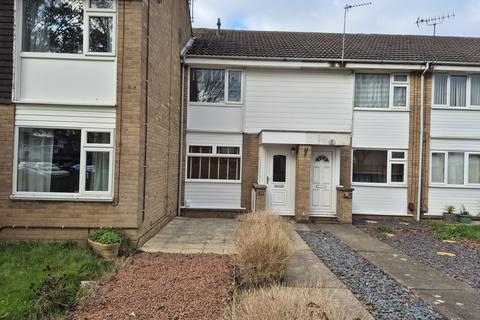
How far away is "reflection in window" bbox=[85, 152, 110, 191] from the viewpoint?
25.5 feet

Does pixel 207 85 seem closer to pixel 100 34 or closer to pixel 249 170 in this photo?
pixel 249 170

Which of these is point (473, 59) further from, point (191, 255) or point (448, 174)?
point (191, 255)

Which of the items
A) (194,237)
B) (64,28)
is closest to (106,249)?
(194,237)

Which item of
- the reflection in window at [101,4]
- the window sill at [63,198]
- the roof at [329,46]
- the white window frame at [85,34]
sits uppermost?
the roof at [329,46]

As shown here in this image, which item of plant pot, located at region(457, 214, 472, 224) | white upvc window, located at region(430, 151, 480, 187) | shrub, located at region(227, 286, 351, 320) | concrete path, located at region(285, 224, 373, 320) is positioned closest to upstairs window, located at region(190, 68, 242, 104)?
concrete path, located at region(285, 224, 373, 320)

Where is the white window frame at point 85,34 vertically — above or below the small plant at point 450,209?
above

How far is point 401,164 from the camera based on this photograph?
13.7m

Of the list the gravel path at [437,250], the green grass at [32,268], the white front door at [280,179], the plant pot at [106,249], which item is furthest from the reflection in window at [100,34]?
the gravel path at [437,250]

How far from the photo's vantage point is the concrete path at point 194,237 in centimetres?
797

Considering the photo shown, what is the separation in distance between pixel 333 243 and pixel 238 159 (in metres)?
5.21

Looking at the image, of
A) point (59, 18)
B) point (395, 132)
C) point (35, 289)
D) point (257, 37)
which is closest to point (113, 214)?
point (35, 289)

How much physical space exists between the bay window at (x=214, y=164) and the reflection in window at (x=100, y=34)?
5875mm

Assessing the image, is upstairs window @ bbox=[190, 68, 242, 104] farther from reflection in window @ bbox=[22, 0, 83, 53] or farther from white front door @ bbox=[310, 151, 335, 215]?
reflection in window @ bbox=[22, 0, 83, 53]

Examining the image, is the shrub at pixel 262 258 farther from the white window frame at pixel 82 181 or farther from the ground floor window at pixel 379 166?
the ground floor window at pixel 379 166
